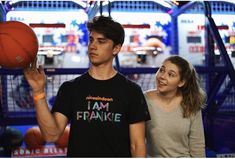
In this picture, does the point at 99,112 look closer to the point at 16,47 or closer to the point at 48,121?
the point at 48,121

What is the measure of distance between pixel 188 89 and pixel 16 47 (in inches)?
48.2

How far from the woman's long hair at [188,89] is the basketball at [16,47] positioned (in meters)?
0.96

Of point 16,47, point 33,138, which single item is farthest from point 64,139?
point 16,47

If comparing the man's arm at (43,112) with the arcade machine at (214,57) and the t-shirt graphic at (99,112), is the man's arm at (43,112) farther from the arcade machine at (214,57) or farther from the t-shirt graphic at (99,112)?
the arcade machine at (214,57)

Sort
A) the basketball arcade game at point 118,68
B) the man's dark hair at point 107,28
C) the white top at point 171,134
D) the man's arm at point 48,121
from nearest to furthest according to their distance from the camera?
the man's arm at point 48,121
the man's dark hair at point 107,28
the white top at point 171,134
the basketball arcade game at point 118,68

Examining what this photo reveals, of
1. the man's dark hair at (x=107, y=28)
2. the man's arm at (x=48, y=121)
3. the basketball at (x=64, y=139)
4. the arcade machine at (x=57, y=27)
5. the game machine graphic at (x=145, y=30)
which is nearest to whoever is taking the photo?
the man's arm at (x=48, y=121)

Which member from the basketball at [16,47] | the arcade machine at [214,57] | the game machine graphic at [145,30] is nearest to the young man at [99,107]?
the basketball at [16,47]

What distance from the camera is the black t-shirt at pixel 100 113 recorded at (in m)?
2.14

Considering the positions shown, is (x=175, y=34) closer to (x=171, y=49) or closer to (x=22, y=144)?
(x=171, y=49)

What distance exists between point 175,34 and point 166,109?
361 centimetres

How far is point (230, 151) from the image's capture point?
4562 millimetres

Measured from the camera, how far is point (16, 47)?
231cm

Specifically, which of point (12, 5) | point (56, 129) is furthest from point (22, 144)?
point (56, 129)

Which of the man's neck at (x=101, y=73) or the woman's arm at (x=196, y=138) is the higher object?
the man's neck at (x=101, y=73)
